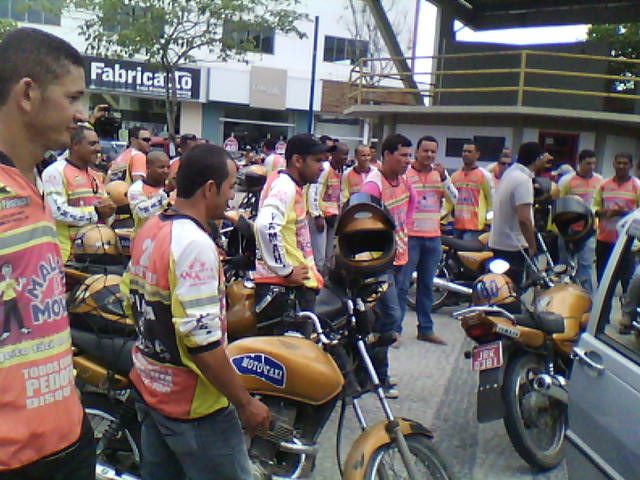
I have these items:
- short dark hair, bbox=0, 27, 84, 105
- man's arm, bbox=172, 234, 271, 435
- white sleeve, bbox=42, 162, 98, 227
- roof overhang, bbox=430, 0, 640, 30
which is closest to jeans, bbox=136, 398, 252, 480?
man's arm, bbox=172, 234, 271, 435

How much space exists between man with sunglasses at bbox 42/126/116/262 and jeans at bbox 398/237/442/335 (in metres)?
2.62

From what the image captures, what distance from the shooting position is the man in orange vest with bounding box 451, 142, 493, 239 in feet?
28.7

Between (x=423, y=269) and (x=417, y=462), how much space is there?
3.44 m

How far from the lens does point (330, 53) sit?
34.7 m

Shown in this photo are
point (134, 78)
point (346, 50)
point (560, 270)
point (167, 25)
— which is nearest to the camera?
point (560, 270)

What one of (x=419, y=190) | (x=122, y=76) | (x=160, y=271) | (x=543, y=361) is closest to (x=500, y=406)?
(x=543, y=361)

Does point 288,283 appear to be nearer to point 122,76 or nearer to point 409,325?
point 409,325

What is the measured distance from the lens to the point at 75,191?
5.13m

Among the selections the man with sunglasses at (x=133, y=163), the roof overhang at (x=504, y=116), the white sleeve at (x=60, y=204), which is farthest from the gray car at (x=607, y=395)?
the roof overhang at (x=504, y=116)

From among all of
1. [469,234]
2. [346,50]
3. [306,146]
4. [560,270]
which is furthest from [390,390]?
[346,50]

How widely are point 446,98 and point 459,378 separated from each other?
1580cm

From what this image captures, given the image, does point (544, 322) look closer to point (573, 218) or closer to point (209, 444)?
point (573, 218)

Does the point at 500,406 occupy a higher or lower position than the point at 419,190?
lower

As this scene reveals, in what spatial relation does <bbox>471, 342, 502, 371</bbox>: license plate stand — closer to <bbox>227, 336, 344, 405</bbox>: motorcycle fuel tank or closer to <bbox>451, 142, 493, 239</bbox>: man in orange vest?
<bbox>227, 336, 344, 405</bbox>: motorcycle fuel tank
